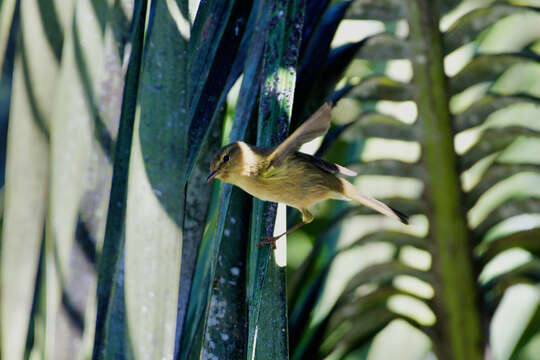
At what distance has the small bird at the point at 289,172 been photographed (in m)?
0.92

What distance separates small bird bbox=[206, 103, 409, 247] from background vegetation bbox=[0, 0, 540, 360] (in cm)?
4

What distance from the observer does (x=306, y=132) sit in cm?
94

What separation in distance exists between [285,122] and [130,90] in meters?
0.27

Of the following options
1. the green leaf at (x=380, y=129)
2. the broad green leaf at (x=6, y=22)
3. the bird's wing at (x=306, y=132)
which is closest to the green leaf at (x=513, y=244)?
the green leaf at (x=380, y=129)

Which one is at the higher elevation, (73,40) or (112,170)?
(73,40)

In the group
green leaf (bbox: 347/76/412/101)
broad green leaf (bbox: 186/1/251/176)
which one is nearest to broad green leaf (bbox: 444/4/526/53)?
green leaf (bbox: 347/76/412/101)

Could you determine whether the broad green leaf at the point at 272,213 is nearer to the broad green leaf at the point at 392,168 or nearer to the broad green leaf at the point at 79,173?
the broad green leaf at the point at 79,173

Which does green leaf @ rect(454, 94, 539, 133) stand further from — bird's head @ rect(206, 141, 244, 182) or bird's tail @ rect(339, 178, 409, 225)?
bird's head @ rect(206, 141, 244, 182)

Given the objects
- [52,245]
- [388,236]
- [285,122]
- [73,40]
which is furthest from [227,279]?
[388,236]

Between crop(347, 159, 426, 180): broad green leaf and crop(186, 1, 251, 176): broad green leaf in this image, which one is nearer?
crop(186, 1, 251, 176): broad green leaf

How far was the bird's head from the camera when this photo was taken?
0.95 meters

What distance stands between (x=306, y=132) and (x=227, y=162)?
130 mm

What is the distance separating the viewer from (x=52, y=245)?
95cm

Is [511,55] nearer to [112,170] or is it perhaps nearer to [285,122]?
[285,122]
